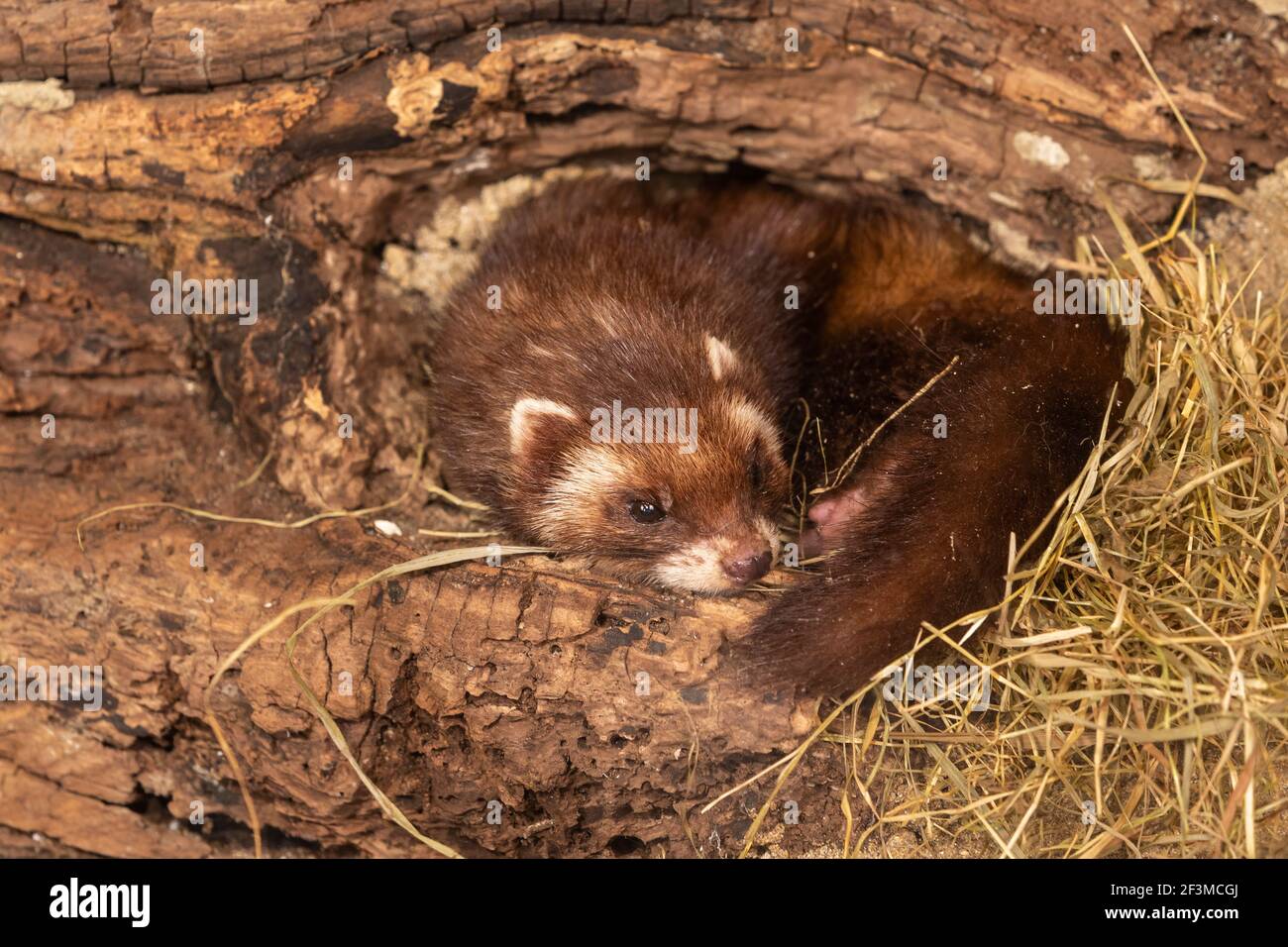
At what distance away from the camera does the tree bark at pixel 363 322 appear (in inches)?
156

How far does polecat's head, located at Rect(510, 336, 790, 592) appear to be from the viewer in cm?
413

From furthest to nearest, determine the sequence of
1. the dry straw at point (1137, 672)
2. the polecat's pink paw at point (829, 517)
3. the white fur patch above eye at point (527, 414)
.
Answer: the white fur patch above eye at point (527, 414), the polecat's pink paw at point (829, 517), the dry straw at point (1137, 672)

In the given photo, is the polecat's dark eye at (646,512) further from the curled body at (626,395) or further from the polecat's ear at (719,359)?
the polecat's ear at (719,359)

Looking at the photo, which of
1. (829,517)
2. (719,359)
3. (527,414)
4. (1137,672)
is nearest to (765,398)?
(719,359)

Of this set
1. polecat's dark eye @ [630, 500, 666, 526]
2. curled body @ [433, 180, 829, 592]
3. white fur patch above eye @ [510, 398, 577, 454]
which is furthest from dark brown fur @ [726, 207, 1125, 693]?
white fur patch above eye @ [510, 398, 577, 454]

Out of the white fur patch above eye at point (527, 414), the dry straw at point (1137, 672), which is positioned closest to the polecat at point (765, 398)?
the white fur patch above eye at point (527, 414)

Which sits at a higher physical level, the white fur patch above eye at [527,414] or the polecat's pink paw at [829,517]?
the white fur patch above eye at [527,414]

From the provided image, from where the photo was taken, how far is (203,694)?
4137 millimetres

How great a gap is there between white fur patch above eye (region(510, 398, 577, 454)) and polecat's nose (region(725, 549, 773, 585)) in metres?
0.80

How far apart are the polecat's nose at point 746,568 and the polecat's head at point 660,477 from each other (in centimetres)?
3

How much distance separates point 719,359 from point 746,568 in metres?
0.82

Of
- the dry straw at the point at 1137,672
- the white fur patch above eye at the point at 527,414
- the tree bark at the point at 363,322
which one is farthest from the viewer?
the white fur patch above eye at the point at 527,414

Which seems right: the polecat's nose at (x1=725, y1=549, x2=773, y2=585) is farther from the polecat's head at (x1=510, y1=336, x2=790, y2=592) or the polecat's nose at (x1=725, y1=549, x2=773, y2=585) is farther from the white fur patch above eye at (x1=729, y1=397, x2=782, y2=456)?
the white fur patch above eye at (x1=729, y1=397, x2=782, y2=456)

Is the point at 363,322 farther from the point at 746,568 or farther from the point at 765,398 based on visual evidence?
the point at 746,568
